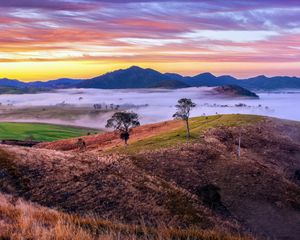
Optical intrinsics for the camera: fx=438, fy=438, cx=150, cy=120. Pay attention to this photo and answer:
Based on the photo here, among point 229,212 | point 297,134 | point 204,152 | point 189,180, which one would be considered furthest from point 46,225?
point 297,134

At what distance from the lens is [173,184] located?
2334 inches

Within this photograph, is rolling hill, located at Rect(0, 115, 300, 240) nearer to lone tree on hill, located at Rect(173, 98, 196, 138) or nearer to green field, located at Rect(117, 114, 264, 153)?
green field, located at Rect(117, 114, 264, 153)

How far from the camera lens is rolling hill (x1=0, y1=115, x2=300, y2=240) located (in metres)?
42.8

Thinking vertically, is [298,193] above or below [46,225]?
below

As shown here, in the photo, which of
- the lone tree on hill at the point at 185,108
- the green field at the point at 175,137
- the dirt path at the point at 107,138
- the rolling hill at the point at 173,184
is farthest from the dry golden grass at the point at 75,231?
the dirt path at the point at 107,138

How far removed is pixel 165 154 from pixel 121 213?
116 ft

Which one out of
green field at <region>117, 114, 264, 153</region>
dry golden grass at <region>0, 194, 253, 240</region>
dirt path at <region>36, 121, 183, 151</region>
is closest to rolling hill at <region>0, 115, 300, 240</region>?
green field at <region>117, 114, 264, 153</region>

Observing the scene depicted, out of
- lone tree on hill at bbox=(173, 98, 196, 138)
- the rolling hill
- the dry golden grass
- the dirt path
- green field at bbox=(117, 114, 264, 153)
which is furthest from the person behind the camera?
the dirt path

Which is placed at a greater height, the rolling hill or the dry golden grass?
the dry golden grass

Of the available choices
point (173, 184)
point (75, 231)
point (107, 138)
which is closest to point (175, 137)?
point (173, 184)

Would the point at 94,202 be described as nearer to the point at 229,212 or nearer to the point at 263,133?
the point at 229,212

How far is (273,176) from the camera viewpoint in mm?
73000

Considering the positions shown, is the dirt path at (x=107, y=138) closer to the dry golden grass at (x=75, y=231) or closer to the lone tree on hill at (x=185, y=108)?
the lone tree on hill at (x=185, y=108)

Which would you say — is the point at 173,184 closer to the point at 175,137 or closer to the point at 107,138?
the point at 175,137
